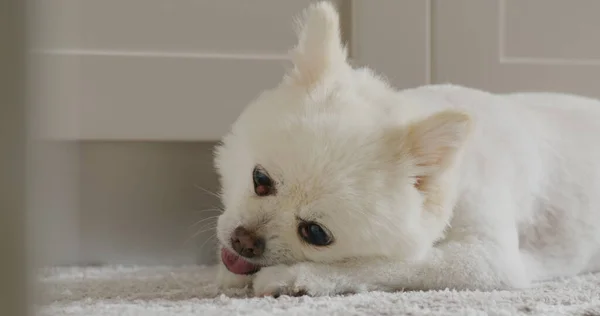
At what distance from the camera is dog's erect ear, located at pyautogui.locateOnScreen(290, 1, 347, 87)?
4.75 feet

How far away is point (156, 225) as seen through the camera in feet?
6.87

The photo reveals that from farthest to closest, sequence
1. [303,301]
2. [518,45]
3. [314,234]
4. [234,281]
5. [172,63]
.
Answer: [518,45] < [172,63] < [234,281] < [314,234] < [303,301]

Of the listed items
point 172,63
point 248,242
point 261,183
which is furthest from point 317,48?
point 172,63

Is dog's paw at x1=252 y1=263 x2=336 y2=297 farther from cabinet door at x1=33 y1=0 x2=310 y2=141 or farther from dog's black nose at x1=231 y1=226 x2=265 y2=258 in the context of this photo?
cabinet door at x1=33 y1=0 x2=310 y2=141

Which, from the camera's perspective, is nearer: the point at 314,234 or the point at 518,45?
the point at 314,234

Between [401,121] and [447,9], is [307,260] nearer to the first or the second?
[401,121]

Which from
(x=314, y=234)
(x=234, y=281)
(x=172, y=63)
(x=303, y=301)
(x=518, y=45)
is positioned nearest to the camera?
(x=303, y=301)

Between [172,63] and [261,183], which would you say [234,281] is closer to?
[261,183]

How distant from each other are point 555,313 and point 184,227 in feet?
4.02

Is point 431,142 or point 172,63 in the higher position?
point 172,63

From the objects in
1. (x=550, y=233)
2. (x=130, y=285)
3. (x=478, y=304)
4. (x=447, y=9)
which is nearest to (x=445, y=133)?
(x=478, y=304)

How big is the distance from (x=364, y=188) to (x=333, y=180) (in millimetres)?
58

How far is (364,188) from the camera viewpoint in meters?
1.29

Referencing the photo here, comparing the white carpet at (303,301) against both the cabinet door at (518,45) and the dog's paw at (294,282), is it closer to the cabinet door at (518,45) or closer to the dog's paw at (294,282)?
the dog's paw at (294,282)
